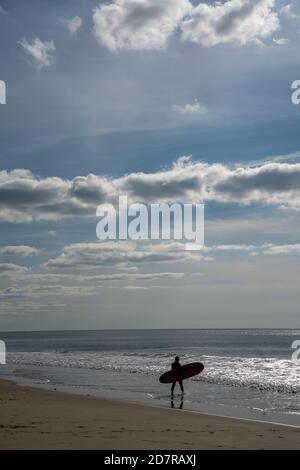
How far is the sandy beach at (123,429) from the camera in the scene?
1016 cm

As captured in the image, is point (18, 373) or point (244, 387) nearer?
point (244, 387)

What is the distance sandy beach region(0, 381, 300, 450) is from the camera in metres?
10.2

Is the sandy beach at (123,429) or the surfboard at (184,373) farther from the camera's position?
the surfboard at (184,373)

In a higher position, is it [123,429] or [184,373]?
[123,429]

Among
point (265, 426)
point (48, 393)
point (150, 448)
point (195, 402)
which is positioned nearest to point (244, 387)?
point (195, 402)

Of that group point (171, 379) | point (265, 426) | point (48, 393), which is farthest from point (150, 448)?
point (171, 379)

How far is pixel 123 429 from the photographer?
12.1m

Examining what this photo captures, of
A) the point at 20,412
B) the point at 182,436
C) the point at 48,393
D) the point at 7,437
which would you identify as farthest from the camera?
the point at 48,393

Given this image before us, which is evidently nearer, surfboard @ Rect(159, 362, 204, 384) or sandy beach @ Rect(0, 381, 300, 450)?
sandy beach @ Rect(0, 381, 300, 450)

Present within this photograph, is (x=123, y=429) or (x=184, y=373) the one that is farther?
(x=184, y=373)
